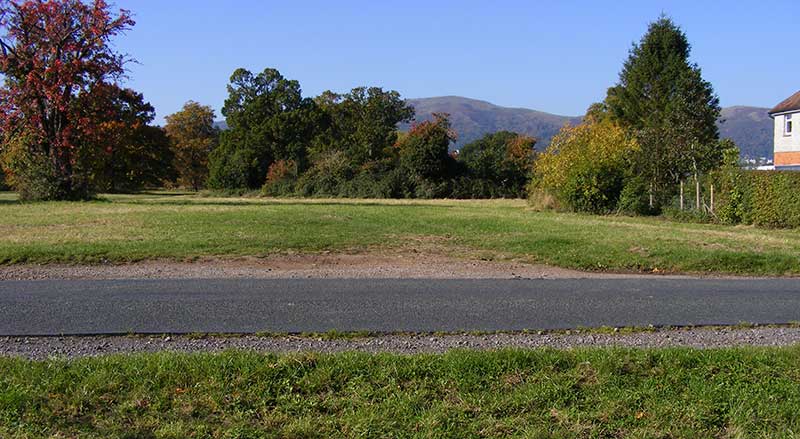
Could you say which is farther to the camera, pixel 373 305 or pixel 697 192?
pixel 697 192

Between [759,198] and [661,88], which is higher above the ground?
[661,88]

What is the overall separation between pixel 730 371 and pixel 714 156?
22346 mm

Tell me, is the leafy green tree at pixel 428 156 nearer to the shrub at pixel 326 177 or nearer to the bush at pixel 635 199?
the shrub at pixel 326 177

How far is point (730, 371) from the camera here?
5.87m

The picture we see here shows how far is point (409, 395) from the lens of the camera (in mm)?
5332

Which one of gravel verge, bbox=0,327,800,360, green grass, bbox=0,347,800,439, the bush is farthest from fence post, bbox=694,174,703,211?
green grass, bbox=0,347,800,439

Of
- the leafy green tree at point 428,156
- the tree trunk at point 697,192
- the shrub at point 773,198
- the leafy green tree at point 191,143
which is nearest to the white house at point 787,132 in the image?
the leafy green tree at point 428,156

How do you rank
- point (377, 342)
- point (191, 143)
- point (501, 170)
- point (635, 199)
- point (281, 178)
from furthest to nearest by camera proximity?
point (191, 143)
point (281, 178)
point (501, 170)
point (635, 199)
point (377, 342)

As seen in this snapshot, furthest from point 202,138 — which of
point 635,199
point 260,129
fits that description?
point 635,199

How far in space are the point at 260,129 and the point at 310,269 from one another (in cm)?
5437

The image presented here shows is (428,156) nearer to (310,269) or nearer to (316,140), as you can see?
(316,140)

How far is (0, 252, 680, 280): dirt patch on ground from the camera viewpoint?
1073 centimetres

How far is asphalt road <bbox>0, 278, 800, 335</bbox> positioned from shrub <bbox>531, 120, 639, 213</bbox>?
16.7 meters

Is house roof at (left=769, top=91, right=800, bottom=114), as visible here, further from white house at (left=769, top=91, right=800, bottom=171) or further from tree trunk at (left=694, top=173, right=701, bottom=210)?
tree trunk at (left=694, top=173, right=701, bottom=210)
